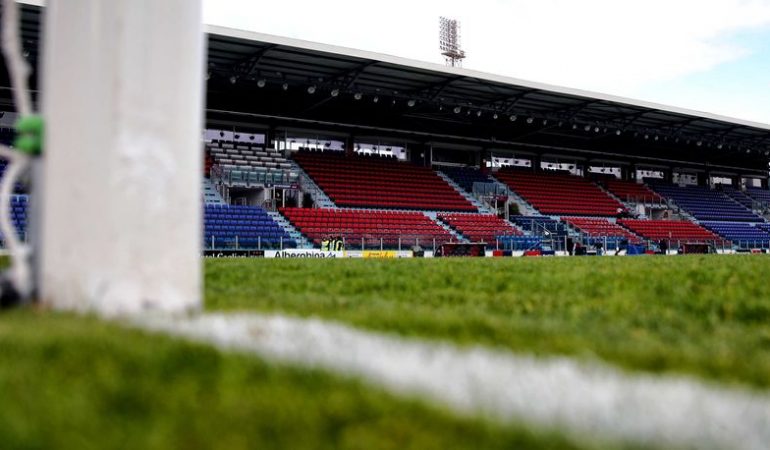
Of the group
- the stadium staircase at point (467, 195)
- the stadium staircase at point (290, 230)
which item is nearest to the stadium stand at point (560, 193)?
the stadium staircase at point (467, 195)

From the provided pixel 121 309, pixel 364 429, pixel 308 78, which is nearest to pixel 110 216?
pixel 121 309

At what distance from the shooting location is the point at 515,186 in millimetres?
39125

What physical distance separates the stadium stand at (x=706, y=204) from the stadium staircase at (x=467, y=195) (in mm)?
16343

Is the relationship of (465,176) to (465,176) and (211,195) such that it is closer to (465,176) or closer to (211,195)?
(465,176)

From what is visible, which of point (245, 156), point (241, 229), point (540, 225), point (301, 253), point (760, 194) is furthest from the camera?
point (760, 194)

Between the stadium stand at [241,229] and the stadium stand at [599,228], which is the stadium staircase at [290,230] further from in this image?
the stadium stand at [599,228]

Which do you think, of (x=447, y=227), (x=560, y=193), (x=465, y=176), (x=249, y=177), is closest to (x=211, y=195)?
(x=249, y=177)

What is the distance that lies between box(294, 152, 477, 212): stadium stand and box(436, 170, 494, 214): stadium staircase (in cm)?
46

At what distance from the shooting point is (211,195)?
27.5 metres

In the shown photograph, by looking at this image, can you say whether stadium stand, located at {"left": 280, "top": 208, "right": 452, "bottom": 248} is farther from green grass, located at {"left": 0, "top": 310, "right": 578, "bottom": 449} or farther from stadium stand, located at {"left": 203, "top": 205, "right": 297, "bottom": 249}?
green grass, located at {"left": 0, "top": 310, "right": 578, "bottom": 449}

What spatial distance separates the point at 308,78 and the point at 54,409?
27747 millimetres

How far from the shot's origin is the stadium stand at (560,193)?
1494 inches

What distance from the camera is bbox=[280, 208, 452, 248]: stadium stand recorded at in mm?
25172

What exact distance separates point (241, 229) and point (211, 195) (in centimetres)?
398
